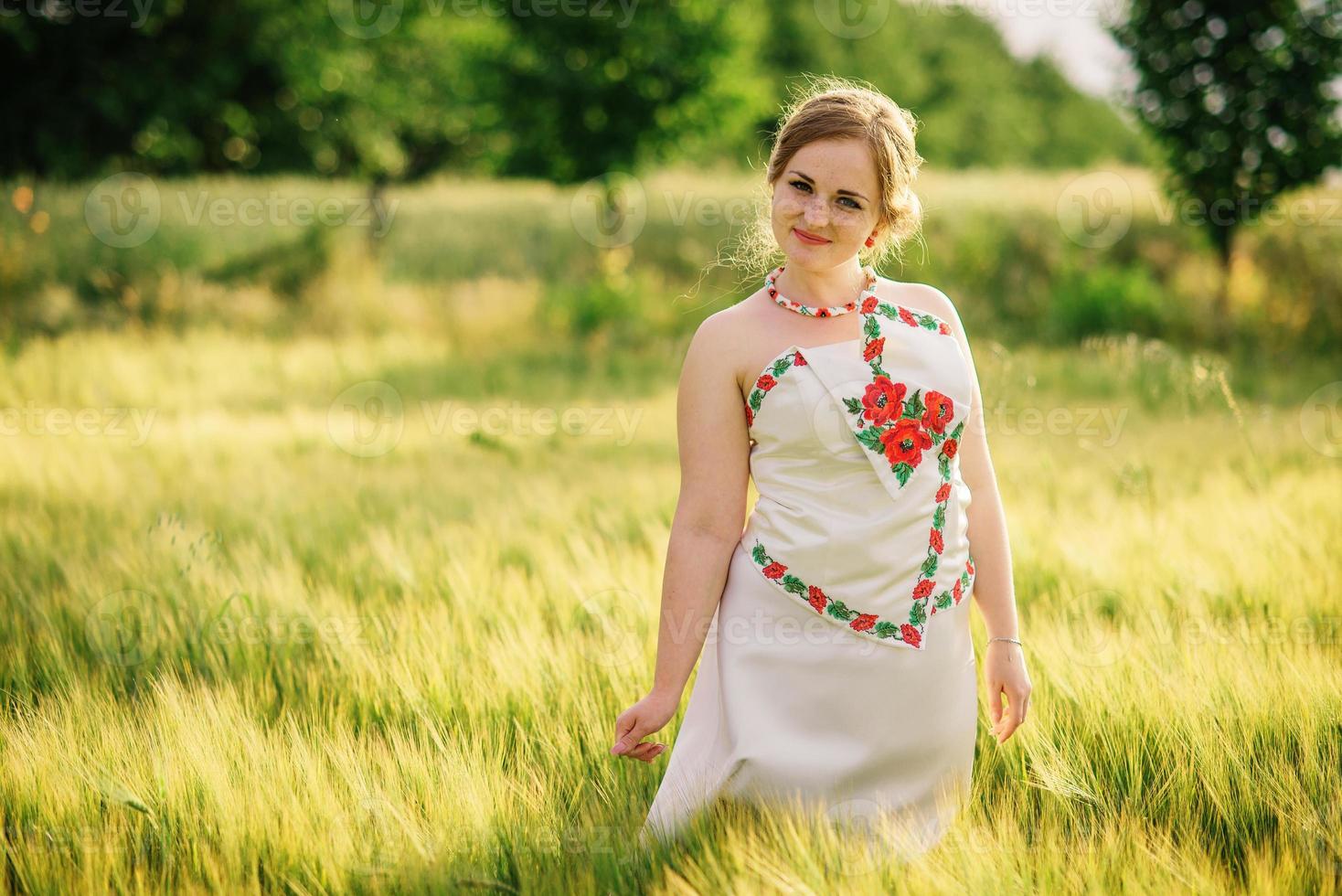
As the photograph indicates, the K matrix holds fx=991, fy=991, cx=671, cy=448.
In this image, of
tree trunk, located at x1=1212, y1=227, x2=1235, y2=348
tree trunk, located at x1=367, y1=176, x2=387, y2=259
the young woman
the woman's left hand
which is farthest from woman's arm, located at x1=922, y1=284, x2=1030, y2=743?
tree trunk, located at x1=367, y1=176, x2=387, y2=259

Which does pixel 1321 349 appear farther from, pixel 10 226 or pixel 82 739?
pixel 10 226

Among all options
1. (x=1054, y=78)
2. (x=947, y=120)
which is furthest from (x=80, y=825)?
(x=1054, y=78)

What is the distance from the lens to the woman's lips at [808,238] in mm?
1851

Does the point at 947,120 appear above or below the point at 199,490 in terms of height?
above

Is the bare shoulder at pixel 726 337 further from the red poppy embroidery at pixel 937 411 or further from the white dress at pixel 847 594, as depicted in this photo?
the red poppy embroidery at pixel 937 411

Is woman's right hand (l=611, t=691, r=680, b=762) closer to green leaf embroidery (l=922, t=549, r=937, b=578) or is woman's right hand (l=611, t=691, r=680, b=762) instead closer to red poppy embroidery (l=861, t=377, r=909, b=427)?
green leaf embroidery (l=922, t=549, r=937, b=578)

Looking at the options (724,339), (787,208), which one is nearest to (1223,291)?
(787,208)

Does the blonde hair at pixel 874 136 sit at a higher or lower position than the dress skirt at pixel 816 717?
higher

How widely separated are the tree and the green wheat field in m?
3.87

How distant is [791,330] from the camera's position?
6.15 ft

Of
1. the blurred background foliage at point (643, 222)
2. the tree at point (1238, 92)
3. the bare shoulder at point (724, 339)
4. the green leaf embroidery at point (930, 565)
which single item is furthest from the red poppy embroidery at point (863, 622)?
the tree at point (1238, 92)

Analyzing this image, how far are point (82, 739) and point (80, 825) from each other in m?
0.34

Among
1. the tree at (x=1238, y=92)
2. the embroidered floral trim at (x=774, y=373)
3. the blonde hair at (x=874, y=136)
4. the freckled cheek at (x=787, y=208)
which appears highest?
the tree at (x=1238, y=92)

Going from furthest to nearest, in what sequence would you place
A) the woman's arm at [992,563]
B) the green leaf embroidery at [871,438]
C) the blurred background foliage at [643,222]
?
the blurred background foliage at [643,222] → the woman's arm at [992,563] → the green leaf embroidery at [871,438]
